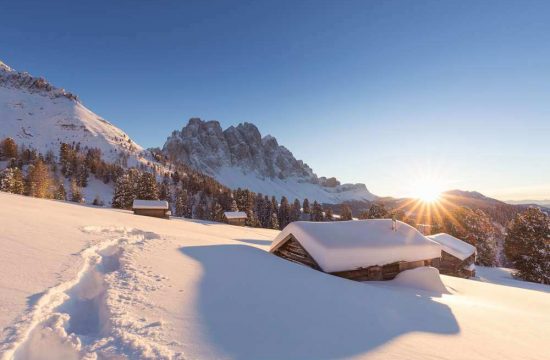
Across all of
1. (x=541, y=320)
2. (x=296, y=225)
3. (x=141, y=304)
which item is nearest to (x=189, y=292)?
(x=141, y=304)

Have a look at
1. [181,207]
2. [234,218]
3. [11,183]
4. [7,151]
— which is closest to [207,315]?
[234,218]

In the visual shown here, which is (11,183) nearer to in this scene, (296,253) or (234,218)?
(234,218)

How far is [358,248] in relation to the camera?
1252 cm

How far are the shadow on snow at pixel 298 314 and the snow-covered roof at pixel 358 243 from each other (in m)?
2.66

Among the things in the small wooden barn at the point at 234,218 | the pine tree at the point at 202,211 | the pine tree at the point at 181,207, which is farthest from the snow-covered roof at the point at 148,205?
the pine tree at the point at 202,211

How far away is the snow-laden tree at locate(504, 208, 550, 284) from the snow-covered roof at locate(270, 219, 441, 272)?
2781 centimetres

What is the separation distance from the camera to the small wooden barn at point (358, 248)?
40.0 ft

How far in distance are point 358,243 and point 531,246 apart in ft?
109

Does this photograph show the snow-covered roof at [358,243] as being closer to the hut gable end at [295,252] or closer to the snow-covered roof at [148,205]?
the hut gable end at [295,252]

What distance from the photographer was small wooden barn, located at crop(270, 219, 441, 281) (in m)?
12.2

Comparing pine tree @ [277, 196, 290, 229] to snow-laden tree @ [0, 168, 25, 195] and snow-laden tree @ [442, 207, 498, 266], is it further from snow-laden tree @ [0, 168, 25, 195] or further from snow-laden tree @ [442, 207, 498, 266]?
snow-laden tree @ [0, 168, 25, 195]

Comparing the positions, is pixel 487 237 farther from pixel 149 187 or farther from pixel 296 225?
pixel 149 187

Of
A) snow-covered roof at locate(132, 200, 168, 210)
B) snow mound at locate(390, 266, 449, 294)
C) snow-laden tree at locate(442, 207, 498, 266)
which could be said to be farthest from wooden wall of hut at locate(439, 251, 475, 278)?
snow-covered roof at locate(132, 200, 168, 210)

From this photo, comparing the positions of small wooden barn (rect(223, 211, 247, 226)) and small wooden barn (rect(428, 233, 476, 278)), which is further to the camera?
small wooden barn (rect(223, 211, 247, 226))
